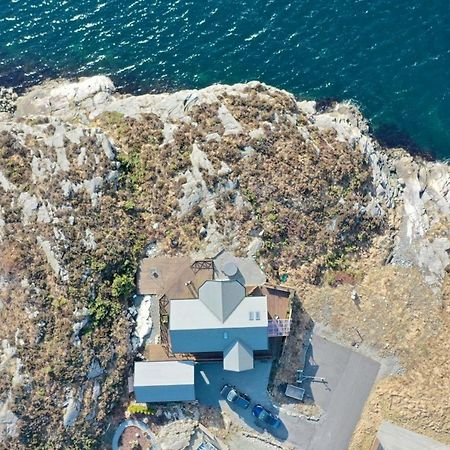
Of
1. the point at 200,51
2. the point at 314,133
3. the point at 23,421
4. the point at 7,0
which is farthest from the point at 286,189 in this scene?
the point at 7,0

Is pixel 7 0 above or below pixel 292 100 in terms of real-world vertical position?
above

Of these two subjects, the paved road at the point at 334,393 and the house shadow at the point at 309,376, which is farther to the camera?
the house shadow at the point at 309,376

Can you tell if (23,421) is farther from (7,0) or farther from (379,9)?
(379,9)

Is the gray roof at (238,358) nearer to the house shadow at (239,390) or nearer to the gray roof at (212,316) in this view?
the gray roof at (212,316)

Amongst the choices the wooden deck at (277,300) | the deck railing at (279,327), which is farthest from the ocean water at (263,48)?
the deck railing at (279,327)

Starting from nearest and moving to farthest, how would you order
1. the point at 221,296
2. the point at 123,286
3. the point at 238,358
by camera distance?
the point at 221,296
the point at 238,358
the point at 123,286

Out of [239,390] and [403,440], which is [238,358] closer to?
[239,390]

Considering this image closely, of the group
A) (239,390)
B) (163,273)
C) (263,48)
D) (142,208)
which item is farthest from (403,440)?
(263,48)
